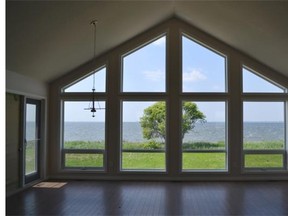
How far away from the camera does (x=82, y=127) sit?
8.51 m

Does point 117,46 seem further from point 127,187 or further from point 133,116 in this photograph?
point 127,187

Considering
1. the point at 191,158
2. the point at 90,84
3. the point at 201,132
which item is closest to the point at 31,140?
the point at 90,84

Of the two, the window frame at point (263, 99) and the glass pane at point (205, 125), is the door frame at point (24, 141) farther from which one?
the window frame at point (263, 99)

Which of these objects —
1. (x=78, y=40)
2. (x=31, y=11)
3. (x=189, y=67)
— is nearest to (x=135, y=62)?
(x=189, y=67)

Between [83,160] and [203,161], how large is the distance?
3109 mm

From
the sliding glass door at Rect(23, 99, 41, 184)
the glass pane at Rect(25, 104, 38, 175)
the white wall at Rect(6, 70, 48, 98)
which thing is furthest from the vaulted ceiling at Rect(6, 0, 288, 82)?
the glass pane at Rect(25, 104, 38, 175)

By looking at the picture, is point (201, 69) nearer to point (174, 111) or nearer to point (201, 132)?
point (174, 111)

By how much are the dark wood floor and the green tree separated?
4.26 feet

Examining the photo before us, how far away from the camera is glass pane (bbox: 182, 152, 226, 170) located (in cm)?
833

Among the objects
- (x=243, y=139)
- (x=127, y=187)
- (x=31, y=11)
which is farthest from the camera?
(x=243, y=139)

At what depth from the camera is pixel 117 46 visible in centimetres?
840

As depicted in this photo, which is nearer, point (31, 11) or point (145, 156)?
point (31, 11)

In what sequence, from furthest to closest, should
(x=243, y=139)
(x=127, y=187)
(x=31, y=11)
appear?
(x=243, y=139) < (x=127, y=187) < (x=31, y=11)

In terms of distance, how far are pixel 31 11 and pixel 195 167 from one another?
5463mm
